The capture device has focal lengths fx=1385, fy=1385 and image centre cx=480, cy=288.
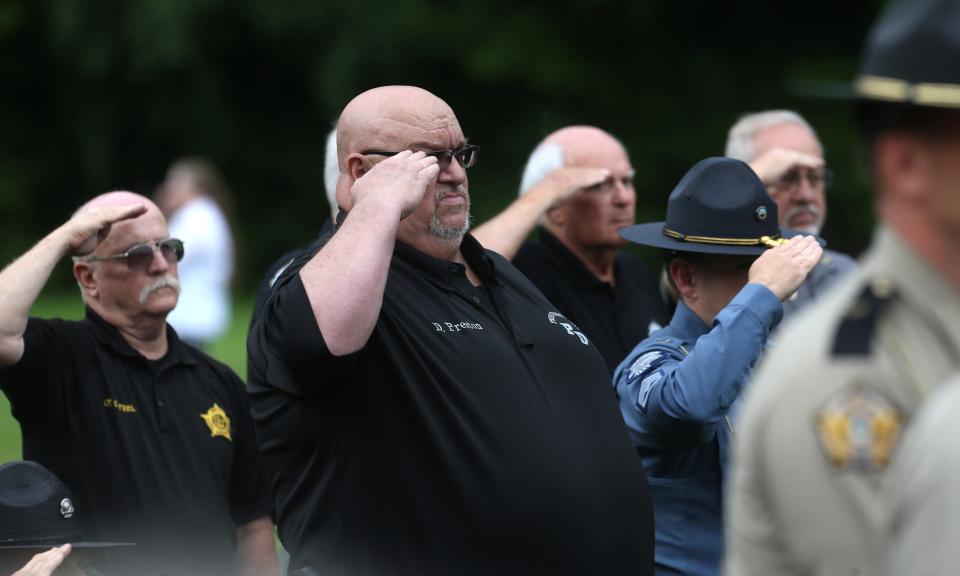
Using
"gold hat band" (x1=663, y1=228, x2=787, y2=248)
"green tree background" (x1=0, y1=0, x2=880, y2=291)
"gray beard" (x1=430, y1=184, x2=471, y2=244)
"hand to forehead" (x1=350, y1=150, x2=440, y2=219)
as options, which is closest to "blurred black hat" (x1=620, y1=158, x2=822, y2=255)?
"gold hat band" (x1=663, y1=228, x2=787, y2=248)

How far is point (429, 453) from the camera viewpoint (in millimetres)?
3229

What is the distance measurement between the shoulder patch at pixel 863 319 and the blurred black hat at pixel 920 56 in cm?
24

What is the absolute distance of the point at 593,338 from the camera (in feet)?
16.7

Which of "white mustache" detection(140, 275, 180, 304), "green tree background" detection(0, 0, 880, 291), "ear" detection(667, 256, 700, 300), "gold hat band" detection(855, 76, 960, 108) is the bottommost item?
"green tree background" detection(0, 0, 880, 291)

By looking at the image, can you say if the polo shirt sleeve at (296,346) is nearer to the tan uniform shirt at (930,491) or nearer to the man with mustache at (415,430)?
the man with mustache at (415,430)

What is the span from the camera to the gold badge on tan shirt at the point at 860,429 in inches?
66.1

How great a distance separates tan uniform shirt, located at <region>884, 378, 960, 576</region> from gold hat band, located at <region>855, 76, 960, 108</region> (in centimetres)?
35

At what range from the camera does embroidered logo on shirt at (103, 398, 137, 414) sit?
430 centimetres

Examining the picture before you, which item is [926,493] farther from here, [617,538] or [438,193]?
[438,193]

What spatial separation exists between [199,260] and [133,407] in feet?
15.0

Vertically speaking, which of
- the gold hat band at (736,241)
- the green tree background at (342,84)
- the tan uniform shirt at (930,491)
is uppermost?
the tan uniform shirt at (930,491)

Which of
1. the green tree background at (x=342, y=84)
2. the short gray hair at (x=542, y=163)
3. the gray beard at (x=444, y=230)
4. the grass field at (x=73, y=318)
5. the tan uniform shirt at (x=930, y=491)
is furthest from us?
the green tree background at (x=342, y=84)

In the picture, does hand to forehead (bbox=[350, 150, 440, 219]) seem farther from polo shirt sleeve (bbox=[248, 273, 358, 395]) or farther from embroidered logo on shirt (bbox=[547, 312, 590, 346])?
embroidered logo on shirt (bbox=[547, 312, 590, 346])

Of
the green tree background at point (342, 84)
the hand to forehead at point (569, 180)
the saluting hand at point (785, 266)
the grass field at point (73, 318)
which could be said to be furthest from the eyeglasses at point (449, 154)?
the green tree background at point (342, 84)
